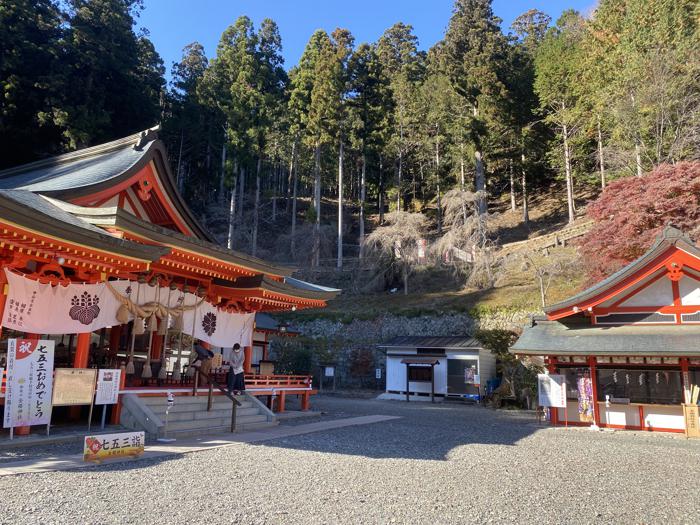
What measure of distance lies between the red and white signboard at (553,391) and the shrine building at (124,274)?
6526mm

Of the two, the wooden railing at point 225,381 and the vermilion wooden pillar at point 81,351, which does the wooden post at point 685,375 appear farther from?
the vermilion wooden pillar at point 81,351

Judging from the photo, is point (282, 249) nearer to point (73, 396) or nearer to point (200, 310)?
point (200, 310)

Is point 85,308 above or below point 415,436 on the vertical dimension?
above

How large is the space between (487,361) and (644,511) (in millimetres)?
16426

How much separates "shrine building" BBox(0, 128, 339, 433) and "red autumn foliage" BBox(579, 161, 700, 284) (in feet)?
34.5

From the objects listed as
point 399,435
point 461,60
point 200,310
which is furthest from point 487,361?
point 461,60

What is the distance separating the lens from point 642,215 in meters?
16.6

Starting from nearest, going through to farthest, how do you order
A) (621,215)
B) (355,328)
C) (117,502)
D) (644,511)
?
(117,502)
(644,511)
(621,215)
(355,328)

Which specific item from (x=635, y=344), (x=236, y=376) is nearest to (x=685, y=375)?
(x=635, y=344)

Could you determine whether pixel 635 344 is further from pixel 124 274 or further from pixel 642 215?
pixel 124 274

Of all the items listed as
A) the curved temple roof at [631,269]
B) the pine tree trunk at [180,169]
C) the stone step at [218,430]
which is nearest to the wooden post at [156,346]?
the stone step at [218,430]

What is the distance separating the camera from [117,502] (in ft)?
14.6

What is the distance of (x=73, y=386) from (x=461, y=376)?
54.0ft

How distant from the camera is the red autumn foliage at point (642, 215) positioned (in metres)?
16.3
